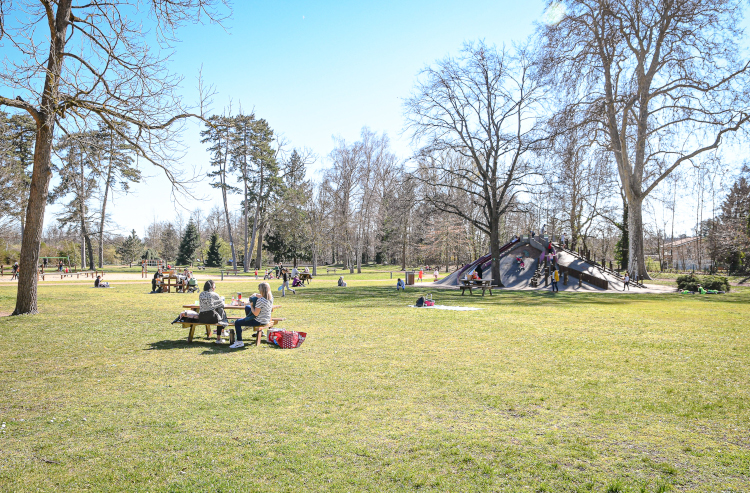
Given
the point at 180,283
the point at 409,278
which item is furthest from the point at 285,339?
the point at 409,278

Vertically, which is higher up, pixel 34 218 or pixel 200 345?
pixel 34 218

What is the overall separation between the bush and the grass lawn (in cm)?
1654

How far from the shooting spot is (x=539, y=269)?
98.3 feet

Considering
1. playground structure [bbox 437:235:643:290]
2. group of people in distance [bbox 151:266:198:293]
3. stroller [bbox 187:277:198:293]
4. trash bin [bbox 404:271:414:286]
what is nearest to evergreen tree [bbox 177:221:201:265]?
group of people in distance [bbox 151:266:198:293]

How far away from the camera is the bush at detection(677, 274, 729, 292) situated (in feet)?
79.8

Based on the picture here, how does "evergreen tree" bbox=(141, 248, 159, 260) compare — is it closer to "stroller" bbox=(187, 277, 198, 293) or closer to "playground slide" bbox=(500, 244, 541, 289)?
"stroller" bbox=(187, 277, 198, 293)

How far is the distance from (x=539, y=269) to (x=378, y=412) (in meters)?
26.9

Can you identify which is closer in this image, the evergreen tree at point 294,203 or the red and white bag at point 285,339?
the red and white bag at point 285,339

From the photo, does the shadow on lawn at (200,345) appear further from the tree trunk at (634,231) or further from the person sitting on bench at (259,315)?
the tree trunk at (634,231)

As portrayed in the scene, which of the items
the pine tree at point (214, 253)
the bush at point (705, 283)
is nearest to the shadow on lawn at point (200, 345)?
the bush at point (705, 283)

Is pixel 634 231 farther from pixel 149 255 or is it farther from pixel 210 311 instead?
pixel 149 255

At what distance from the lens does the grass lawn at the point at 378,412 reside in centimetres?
386

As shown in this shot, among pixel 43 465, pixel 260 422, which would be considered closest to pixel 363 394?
pixel 260 422

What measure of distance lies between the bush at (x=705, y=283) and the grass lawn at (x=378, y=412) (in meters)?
16.5
